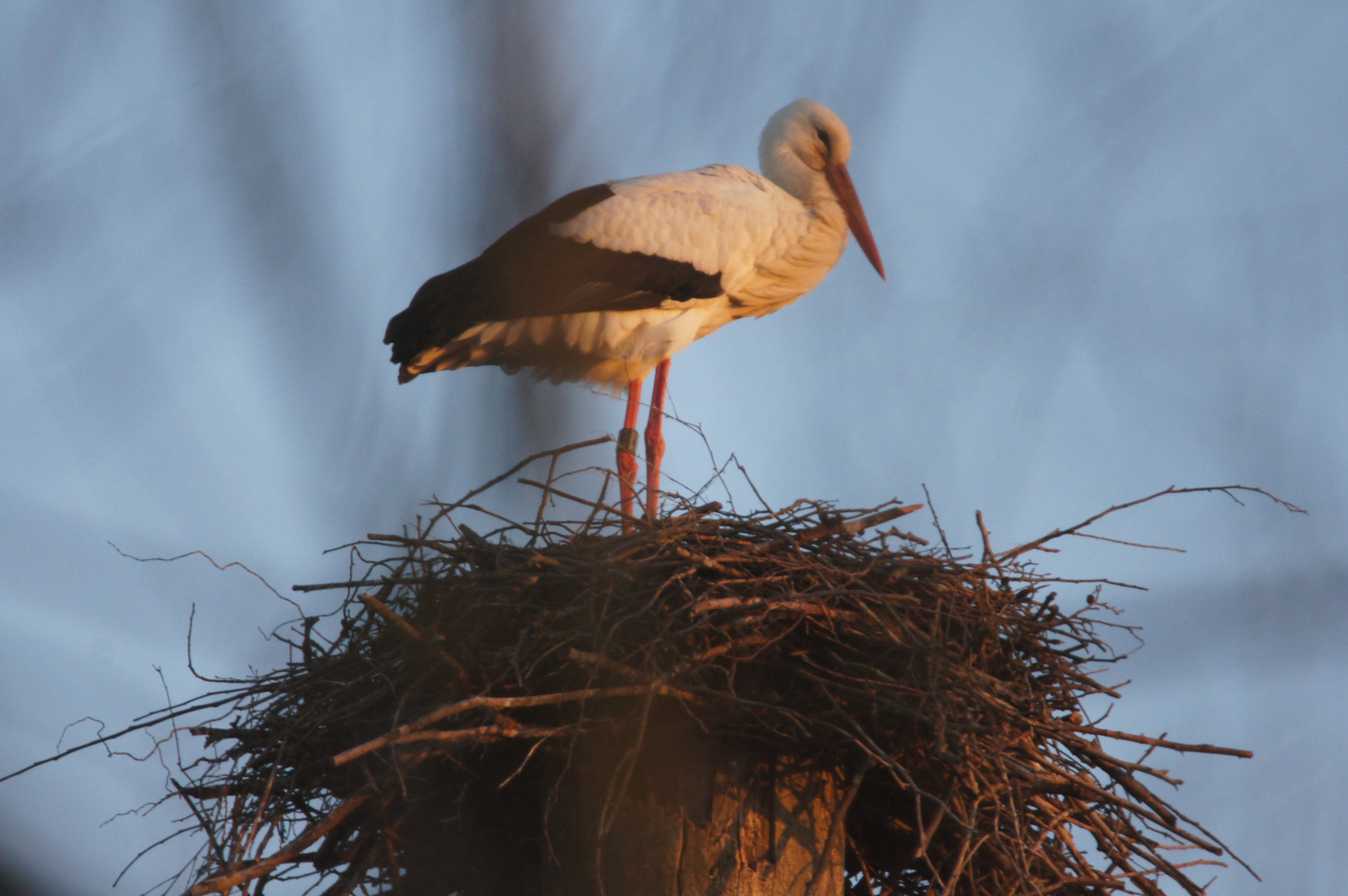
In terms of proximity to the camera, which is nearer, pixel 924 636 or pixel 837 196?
pixel 924 636

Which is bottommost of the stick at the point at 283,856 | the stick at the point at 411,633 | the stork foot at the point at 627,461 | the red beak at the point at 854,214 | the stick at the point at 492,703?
the stick at the point at 283,856

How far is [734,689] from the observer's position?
3162mm

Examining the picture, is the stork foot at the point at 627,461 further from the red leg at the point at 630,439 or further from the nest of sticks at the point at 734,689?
the nest of sticks at the point at 734,689

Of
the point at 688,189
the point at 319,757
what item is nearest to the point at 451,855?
the point at 319,757

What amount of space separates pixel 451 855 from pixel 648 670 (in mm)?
996

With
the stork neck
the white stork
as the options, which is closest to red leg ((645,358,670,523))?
the white stork

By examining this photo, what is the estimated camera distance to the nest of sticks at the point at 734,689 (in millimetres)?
3107

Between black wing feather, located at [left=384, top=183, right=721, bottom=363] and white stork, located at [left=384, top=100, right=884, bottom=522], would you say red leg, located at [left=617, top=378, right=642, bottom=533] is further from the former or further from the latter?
black wing feather, located at [left=384, top=183, right=721, bottom=363]

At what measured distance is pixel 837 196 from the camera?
252 inches

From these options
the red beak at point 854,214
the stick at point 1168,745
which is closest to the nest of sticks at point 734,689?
the stick at point 1168,745

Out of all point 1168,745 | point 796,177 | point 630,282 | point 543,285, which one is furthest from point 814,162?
point 1168,745

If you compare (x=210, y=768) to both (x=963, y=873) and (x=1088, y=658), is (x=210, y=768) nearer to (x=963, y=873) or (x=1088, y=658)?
(x=963, y=873)

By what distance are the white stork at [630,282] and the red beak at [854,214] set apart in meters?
0.19

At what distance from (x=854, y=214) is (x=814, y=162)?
381 millimetres
